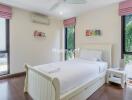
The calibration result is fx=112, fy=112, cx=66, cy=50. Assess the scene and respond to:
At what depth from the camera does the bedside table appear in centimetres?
284

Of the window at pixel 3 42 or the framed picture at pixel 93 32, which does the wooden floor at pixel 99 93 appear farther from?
the framed picture at pixel 93 32

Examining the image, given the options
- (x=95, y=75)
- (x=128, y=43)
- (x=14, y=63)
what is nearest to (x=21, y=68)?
(x=14, y=63)

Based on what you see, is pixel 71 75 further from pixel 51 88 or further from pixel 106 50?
pixel 106 50

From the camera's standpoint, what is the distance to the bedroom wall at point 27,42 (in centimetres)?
376

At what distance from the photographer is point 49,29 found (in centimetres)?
482

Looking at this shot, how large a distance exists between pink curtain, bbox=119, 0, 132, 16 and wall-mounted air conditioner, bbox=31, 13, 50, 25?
9.07 ft

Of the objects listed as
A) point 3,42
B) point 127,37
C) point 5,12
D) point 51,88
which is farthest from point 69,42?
point 51,88

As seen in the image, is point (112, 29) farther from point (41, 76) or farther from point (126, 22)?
point (41, 76)

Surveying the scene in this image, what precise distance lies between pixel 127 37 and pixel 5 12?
3765 millimetres

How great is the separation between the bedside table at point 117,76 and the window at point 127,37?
23.3 inches

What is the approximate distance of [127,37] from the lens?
10.7ft

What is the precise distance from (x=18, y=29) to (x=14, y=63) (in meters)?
1.17

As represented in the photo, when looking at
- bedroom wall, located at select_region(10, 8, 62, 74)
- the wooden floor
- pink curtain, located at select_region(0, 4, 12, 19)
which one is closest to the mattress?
the wooden floor

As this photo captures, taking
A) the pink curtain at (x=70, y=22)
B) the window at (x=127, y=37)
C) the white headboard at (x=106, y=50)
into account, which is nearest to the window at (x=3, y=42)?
the pink curtain at (x=70, y=22)
